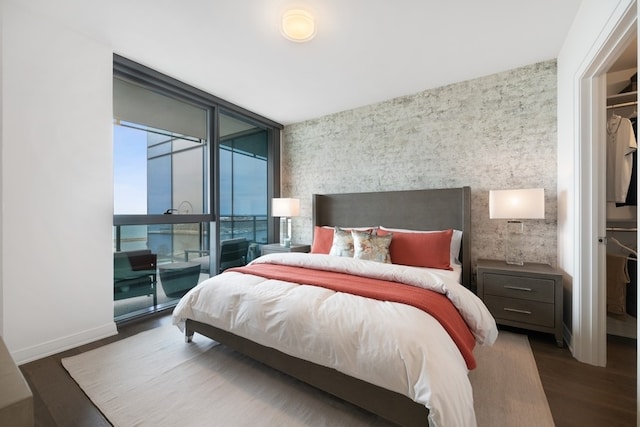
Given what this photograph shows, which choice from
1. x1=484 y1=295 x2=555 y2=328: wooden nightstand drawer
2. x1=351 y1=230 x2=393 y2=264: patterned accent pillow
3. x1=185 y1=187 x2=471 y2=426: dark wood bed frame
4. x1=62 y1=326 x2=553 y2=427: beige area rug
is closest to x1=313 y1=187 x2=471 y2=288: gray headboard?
x1=185 y1=187 x2=471 y2=426: dark wood bed frame

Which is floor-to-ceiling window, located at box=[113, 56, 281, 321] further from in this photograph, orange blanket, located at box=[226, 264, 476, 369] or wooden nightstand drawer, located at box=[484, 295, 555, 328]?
wooden nightstand drawer, located at box=[484, 295, 555, 328]

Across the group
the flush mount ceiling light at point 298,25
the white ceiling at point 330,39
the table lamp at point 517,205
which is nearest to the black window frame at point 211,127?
the white ceiling at point 330,39

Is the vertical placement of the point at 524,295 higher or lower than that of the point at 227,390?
higher

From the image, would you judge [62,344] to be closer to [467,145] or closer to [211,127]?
[211,127]

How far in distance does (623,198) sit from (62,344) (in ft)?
16.3

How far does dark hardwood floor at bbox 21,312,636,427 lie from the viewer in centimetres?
146

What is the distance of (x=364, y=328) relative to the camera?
1362 millimetres

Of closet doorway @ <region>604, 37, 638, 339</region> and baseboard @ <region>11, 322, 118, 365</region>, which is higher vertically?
closet doorway @ <region>604, 37, 638, 339</region>

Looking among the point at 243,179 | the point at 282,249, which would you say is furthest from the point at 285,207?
the point at 243,179

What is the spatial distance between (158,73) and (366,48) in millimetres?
2213

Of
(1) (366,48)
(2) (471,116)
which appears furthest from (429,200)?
(1) (366,48)

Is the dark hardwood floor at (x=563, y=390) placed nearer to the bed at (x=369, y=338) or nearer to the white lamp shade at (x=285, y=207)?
the bed at (x=369, y=338)

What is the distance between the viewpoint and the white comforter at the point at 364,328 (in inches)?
45.3

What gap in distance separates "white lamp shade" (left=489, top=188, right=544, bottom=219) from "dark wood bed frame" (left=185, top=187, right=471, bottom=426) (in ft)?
1.18
